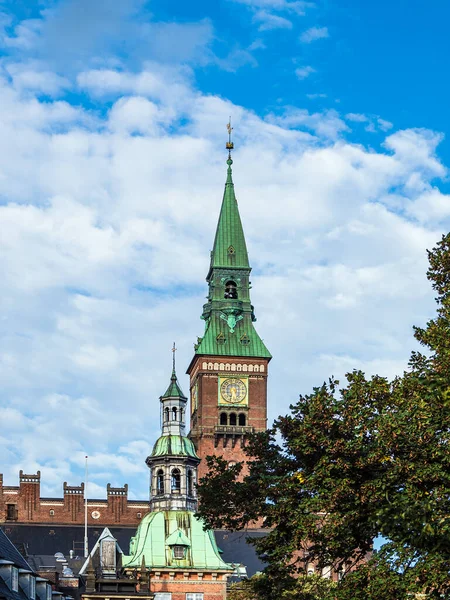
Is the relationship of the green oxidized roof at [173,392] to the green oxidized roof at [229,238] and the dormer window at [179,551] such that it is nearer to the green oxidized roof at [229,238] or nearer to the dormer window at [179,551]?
the dormer window at [179,551]

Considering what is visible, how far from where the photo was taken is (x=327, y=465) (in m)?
36.9

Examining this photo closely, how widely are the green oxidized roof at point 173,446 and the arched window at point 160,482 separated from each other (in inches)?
57.1

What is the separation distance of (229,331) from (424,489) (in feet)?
296

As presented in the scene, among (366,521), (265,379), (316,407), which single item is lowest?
(366,521)

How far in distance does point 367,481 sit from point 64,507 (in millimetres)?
86172

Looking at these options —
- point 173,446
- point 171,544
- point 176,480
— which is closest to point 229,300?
point 173,446

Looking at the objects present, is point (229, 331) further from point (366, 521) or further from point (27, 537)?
point (366, 521)

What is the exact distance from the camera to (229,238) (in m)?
129

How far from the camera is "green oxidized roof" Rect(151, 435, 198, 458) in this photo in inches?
3853

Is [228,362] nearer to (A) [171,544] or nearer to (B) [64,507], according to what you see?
(B) [64,507]

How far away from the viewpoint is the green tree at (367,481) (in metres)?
33.7

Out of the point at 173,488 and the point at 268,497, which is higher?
the point at 173,488

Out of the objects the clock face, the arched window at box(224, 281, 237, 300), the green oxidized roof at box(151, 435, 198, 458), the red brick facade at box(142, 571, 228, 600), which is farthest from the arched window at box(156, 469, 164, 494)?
the arched window at box(224, 281, 237, 300)

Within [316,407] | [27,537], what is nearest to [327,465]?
[316,407]
